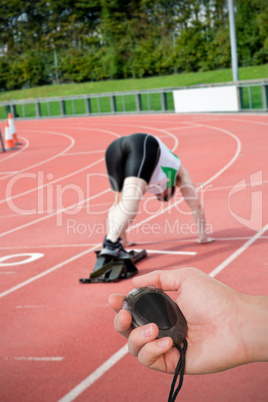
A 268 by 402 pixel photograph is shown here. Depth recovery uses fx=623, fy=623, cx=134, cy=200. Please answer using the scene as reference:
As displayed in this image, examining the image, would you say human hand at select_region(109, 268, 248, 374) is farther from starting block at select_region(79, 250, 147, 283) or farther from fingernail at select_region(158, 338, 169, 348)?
starting block at select_region(79, 250, 147, 283)

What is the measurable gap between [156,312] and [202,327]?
32 centimetres

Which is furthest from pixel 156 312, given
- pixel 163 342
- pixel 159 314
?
pixel 163 342

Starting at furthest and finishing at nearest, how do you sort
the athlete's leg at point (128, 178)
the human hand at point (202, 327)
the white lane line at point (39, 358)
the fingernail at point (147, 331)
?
1. the athlete's leg at point (128, 178)
2. the white lane line at point (39, 358)
3. the human hand at point (202, 327)
4. the fingernail at point (147, 331)

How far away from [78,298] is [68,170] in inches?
399

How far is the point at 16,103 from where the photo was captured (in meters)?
46.5

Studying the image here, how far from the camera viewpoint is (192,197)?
27.3 feet

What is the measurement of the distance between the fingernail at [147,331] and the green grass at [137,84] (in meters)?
36.2

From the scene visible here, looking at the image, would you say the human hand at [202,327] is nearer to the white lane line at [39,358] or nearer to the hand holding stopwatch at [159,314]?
the hand holding stopwatch at [159,314]

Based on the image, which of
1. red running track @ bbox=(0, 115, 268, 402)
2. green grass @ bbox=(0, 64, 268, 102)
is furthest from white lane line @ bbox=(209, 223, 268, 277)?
green grass @ bbox=(0, 64, 268, 102)

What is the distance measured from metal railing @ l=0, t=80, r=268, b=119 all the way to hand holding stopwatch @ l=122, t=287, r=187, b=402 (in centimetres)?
2340

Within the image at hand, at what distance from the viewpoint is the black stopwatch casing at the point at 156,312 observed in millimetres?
2445

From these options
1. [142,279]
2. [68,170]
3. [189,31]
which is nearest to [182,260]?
[142,279]

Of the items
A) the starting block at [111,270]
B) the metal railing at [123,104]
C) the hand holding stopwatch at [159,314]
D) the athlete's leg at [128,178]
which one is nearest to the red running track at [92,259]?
the starting block at [111,270]

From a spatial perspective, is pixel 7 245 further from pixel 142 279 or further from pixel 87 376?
pixel 142 279
